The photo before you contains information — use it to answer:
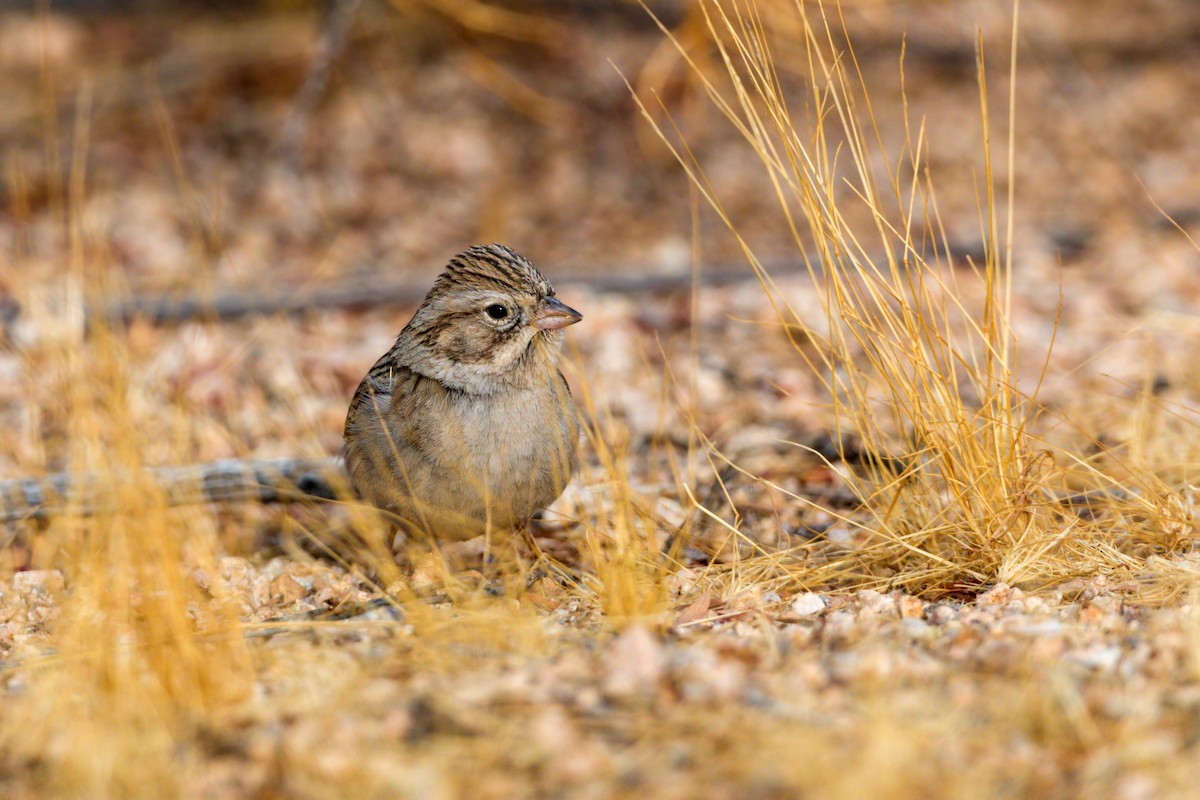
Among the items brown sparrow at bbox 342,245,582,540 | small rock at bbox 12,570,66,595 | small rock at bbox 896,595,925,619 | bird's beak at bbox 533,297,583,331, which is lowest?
small rock at bbox 896,595,925,619

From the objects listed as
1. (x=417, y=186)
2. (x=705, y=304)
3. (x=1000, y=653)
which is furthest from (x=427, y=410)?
(x=417, y=186)

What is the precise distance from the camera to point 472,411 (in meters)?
3.93

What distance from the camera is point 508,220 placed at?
809 cm

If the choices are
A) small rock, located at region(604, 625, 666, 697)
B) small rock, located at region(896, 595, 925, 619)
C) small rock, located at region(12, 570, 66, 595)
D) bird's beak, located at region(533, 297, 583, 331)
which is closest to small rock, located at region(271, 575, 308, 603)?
small rock, located at region(12, 570, 66, 595)

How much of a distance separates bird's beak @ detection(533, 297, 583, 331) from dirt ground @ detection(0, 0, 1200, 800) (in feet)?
0.83

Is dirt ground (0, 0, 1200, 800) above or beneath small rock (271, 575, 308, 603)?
above

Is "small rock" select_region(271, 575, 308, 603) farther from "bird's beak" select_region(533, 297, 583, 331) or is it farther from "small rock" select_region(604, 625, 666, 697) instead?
"small rock" select_region(604, 625, 666, 697)

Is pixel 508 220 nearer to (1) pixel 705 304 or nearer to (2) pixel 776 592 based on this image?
(1) pixel 705 304

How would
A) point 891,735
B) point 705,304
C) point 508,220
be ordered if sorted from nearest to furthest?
point 891,735
point 705,304
point 508,220

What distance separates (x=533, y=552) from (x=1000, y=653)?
5.59 ft

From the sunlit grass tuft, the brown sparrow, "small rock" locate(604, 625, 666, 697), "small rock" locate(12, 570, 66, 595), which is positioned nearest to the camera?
"small rock" locate(604, 625, 666, 697)

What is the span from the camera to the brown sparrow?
3.84 metres

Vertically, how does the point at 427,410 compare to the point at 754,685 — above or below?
above

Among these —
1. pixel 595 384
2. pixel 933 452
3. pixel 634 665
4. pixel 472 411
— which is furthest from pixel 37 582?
pixel 933 452
